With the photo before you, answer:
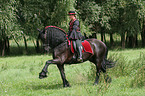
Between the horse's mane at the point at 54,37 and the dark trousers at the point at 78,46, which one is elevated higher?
the horse's mane at the point at 54,37

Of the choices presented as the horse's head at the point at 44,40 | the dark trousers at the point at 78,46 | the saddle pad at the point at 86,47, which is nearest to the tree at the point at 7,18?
the horse's head at the point at 44,40

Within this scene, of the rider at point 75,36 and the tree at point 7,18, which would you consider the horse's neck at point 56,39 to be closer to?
the rider at point 75,36

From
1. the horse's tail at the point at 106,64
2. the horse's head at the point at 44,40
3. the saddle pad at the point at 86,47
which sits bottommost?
the horse's tail at the point at 106,64

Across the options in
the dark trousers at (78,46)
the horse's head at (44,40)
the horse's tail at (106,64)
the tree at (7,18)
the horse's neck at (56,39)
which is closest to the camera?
the horse's head at (44,40)

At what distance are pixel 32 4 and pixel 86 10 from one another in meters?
7.91

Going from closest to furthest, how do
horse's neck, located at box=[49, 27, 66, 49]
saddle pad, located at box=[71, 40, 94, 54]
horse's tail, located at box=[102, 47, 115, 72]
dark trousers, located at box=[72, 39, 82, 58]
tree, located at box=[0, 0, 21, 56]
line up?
horse's neck, located at box=[49, 27, 66, 49] → dark trousers, located at box=[72, 39, 82, 58] → saddle pad, located at box=[71, 40, 94, 54] → horse's tail, located at box=[102, 47, 115, 72] → tree, located at box=[0, 0, 21, 56]

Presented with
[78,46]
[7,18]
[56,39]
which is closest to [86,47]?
[78,46]

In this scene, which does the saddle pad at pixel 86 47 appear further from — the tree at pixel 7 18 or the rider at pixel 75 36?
Result: the tree at pixel 7 18

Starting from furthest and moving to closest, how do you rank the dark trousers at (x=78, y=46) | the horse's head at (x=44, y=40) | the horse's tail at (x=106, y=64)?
1. the horse's tail at (x=106, y=64)
2. the dark trousers at (x=78, y=46)
3. the horse's head at (x=44, y=40)

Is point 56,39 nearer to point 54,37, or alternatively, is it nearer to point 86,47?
point 54,37

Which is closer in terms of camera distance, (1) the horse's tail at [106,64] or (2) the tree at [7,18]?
(1) the horse's tail at [106,64]

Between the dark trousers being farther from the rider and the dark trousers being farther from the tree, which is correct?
the tree

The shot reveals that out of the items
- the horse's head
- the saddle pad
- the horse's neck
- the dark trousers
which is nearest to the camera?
the horse's head

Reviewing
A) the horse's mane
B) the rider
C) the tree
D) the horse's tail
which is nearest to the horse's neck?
the horse's mane
